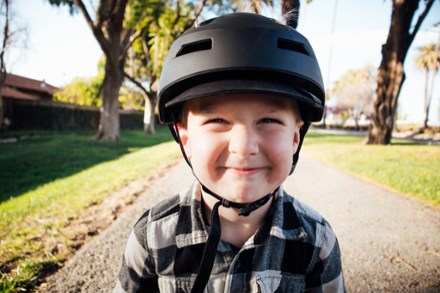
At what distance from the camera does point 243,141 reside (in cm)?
118

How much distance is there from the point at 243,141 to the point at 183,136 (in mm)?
470

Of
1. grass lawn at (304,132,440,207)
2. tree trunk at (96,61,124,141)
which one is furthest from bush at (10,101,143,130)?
grass lawn at (304,132,440,207)

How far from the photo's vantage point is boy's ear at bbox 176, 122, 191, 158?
4.95ft

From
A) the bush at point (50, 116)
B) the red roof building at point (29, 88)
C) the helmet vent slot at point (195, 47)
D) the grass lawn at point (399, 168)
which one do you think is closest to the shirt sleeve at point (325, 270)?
the helmet vent slot at point (195, 47)

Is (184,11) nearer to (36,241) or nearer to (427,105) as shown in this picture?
(36,241)

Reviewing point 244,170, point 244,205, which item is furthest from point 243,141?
point 244,205

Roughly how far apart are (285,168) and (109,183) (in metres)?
4.65

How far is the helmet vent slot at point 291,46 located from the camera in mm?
1460

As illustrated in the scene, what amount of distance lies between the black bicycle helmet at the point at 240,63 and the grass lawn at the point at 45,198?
1857 millimetres

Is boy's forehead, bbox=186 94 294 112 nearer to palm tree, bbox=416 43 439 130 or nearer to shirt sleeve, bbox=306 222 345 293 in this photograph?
shirt sleeve, bbox=306 222 345 293

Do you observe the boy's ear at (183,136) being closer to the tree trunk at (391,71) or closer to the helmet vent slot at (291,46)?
the helmet vent slot at (291,46)

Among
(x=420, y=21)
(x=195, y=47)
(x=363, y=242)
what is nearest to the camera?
(x=195, y=47)

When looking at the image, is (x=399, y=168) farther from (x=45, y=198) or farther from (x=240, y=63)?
(x=45, y=198)

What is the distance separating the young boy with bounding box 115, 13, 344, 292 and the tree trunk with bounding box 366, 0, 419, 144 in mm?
11672
